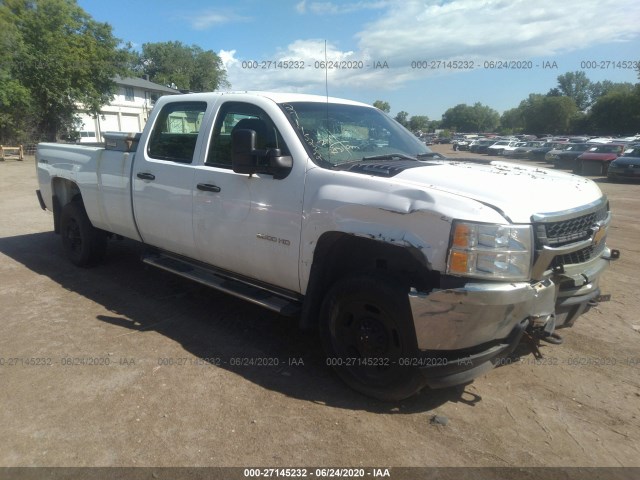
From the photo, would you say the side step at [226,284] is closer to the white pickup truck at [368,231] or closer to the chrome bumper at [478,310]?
the white pickup truck at [368,231]

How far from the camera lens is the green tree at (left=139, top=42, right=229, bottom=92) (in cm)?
6456

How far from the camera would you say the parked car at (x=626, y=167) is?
1853 cm

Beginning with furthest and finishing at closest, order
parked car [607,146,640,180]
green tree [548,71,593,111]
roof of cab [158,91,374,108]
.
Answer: green tree [548,71,593,111]
parked car [607,146,640,180]
roof of cab [158,91,374,108]

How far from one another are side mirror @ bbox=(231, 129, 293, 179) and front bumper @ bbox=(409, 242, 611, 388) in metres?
1.38

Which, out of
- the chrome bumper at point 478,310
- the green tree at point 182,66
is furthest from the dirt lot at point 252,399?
the green tree at point 182,66

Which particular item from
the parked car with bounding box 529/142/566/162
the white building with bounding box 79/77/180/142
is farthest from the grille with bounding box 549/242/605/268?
the white building with bounding box 79/77/180/142

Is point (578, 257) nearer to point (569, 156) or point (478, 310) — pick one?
point (478, 310)

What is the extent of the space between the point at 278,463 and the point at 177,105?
363cm

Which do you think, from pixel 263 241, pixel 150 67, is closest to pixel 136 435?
pixel 263 241

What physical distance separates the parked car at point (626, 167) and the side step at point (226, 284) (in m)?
19.4

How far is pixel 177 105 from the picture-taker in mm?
4906

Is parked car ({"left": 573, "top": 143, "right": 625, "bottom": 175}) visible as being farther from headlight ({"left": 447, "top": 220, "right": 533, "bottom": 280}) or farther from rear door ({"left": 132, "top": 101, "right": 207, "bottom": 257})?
headlight ({"left": 447, "top": 220, "right": 533, "bottom": 280})

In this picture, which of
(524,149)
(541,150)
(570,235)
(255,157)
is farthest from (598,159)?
(255,157)

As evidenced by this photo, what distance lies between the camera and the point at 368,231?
309 cm
